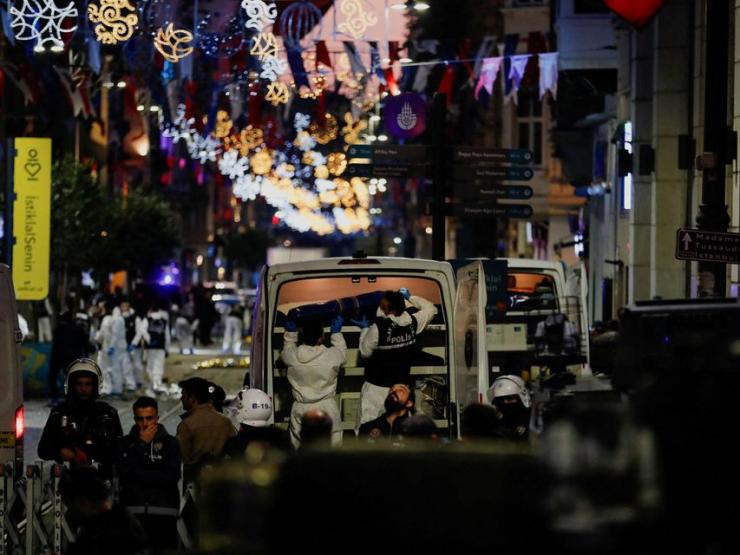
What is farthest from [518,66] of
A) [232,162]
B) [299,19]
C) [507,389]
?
[232,162]

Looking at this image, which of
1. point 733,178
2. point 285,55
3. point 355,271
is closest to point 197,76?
point 285,55

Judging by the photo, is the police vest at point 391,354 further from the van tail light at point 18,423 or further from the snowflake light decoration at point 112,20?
the snowflake light decoration at point 112,20

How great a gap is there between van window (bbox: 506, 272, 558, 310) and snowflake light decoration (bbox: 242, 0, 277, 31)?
16.1 feet

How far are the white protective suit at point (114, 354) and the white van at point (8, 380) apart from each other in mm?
16752

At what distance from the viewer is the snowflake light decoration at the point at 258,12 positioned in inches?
921

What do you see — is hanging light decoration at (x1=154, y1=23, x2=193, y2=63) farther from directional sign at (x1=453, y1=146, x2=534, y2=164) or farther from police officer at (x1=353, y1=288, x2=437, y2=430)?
police officer at (x1=353, y1=288, x2=437, y2=430)

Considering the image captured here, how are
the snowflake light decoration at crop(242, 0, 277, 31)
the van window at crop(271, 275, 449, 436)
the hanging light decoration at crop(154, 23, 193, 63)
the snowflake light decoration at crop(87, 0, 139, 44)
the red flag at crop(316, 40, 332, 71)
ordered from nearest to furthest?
the van window at crop(271, 275, 449, 436) → the snowflake light decoration at crop(87, 0, 139, 44) → the hanging light decoration at crop(154, 23, 193, 63) → the snowflake light decoration at crop(242, 0, 277, 31) → the red flag at crop(316, 40, 332, 71)

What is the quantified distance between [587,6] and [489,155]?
11.8m

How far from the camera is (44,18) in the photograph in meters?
22.9

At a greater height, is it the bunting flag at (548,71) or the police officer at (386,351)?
the bunting flag at (548,71)

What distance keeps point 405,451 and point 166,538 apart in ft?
20.0

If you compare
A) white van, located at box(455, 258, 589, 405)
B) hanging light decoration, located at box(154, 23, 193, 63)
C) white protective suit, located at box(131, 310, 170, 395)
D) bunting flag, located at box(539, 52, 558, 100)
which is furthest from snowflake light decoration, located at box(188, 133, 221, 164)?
white van, located at box(455, 258, 589, 405)

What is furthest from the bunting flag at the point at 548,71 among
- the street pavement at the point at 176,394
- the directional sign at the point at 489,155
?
the street pavement at the point at 176,394

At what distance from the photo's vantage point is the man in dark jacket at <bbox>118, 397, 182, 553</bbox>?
10977 mm
